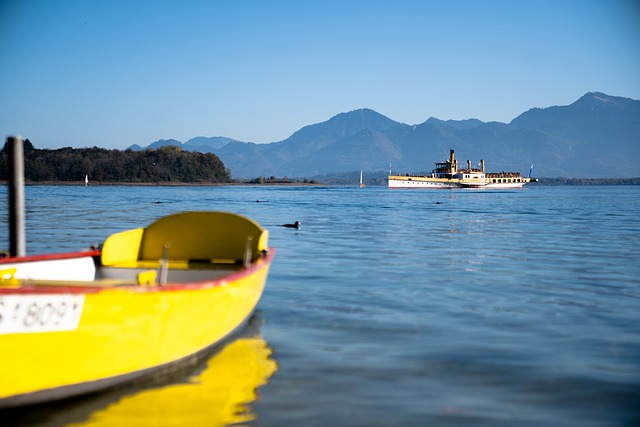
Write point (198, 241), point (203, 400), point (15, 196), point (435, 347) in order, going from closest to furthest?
point (203, 400) → point (435, 347) → point (198, 241) → point (15, 196)

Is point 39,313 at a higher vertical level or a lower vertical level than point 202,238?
lower

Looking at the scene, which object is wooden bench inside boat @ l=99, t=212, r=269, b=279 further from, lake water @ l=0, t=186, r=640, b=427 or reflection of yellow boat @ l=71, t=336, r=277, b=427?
reflection of yellow boat @ l=71, t=336, r=277, b=427

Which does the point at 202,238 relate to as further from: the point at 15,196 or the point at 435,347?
the point at 435,347

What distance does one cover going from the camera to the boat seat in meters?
12.2

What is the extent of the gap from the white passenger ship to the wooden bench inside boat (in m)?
151

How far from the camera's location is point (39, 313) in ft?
21.7

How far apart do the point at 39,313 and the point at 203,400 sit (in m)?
2.32

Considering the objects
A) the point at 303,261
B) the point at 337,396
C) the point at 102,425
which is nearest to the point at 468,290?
the point at 303,261

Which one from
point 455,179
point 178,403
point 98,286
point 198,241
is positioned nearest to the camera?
point 178,403

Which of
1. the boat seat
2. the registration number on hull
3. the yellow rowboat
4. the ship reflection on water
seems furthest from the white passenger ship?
the registration number on hull

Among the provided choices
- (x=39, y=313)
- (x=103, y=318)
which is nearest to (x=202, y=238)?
(x=103, y=318)

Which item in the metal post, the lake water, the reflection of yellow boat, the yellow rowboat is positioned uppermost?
the metal post

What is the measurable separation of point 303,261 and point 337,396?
12.8m

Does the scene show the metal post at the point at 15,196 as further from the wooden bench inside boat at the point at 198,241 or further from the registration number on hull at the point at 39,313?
the registration number on hull at the point at 39,313
